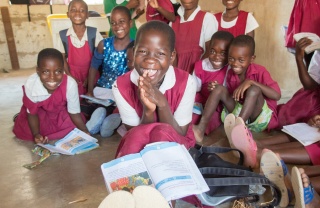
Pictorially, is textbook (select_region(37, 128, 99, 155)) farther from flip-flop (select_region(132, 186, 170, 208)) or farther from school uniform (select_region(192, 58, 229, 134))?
flip-flop (select_region(132, 186, 170, 208))

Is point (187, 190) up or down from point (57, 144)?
up

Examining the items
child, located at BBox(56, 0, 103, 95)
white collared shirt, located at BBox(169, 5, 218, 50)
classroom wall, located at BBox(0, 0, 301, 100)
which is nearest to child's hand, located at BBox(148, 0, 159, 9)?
white collared shirt, located at BBox(169, 5, 218, 50)

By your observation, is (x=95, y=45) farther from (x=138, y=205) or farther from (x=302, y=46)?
(x=138, y=205)

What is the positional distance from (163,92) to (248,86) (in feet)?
2.23

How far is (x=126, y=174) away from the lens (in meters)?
1.13

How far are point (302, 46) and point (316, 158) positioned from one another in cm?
68

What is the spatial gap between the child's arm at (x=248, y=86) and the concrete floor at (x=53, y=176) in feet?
1.13

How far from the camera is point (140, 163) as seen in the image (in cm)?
115

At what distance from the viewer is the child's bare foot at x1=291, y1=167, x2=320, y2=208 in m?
1.15

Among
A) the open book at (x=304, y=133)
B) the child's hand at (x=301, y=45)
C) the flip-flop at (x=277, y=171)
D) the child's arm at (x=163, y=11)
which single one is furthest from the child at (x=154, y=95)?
the child's arm at (x=163, y=11)

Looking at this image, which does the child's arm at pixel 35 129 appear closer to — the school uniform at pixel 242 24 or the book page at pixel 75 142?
the book page at pixel 75 142

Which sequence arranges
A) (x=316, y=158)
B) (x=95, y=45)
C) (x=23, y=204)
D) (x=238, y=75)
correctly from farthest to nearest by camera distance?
(x=95, y=45) < (x=238, y=75) < (x=316, y=158) < (x=23, y=204)

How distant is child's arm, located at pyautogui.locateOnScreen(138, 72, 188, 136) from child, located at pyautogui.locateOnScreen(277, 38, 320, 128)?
925 mm

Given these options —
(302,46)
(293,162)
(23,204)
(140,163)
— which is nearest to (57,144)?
(23,204)
